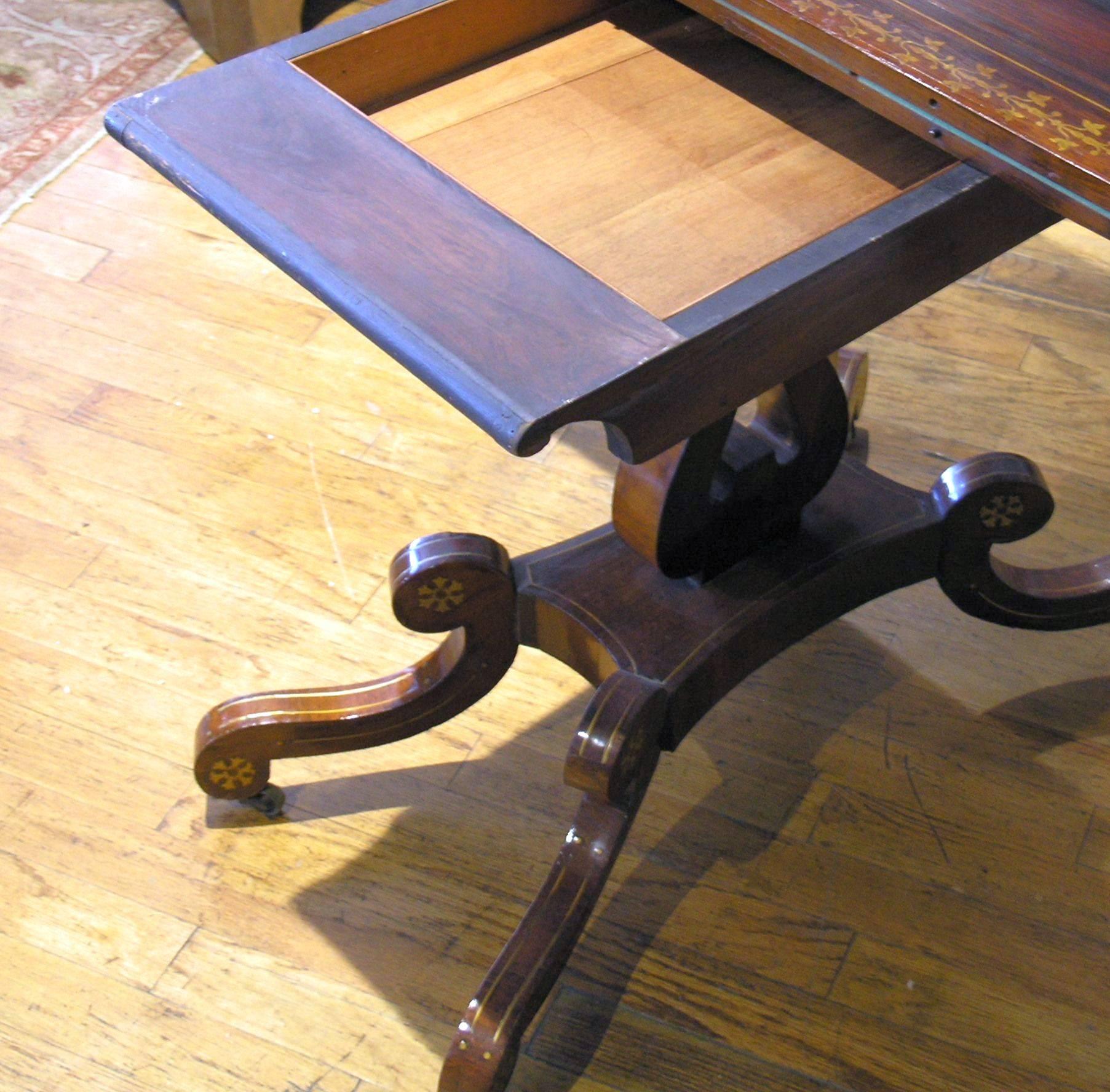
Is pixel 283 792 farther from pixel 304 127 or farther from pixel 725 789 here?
pixel 304 127

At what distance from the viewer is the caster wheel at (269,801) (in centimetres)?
121

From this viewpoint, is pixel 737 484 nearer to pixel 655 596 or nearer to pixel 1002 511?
pixel 655 596

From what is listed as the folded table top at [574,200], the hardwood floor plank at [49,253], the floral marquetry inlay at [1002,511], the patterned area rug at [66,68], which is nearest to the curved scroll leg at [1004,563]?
the floral marquetry inlay at [1002,511]

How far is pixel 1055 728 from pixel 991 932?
0.23 meters

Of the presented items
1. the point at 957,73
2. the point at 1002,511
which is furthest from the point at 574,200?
the point at 1002,511

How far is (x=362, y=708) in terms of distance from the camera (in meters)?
1.15

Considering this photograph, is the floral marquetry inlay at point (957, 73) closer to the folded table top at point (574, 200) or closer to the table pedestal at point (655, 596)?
the folded table top at point (574, 200)

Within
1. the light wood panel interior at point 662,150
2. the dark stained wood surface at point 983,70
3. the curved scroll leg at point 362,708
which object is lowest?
the curved scroll leg at point 362,708

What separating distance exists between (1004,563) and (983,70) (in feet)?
1.63

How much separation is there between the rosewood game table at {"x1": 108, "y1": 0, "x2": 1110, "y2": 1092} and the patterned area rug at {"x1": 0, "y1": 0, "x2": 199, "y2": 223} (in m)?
1.08

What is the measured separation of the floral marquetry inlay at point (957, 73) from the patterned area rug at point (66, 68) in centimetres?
130

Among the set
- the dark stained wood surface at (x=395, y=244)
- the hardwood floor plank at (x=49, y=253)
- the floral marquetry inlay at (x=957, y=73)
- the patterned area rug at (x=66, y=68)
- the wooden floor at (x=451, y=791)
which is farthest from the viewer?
the patterned area rug at (x=66, y=68)

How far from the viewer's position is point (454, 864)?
3.94 feet

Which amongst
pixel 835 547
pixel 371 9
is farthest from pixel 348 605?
pixel 371 9
